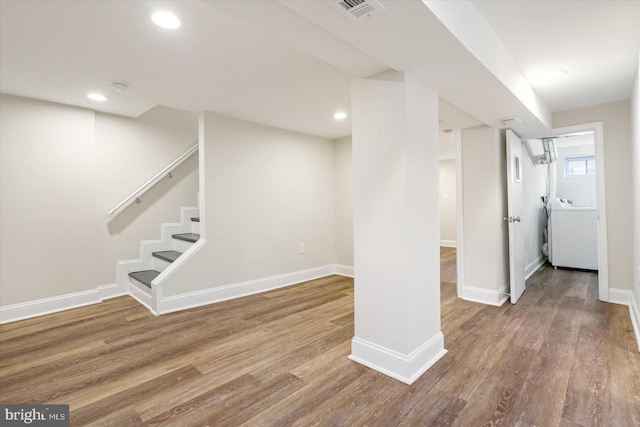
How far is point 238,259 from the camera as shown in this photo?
3.65 metres

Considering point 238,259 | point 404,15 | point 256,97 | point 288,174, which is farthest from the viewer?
point 288,174

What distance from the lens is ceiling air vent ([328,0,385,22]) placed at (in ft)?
3.98

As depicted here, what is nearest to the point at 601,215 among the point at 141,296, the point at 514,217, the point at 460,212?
the point at 514,217

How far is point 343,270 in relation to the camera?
474 cm

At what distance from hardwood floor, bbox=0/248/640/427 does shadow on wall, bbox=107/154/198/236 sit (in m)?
0.97

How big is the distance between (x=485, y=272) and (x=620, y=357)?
4.24ft

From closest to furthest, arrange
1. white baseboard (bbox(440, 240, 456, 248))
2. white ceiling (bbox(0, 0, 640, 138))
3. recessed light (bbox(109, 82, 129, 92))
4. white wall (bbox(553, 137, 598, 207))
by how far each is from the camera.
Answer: white ceiling (bbox(0, 0, 640, 138)) → recessed light (bbox(109, 82, 129, 92)) → white wall (bbox(553, 137, 598, 207)) → white baseboard (bbox(440, 240, 456, 248))

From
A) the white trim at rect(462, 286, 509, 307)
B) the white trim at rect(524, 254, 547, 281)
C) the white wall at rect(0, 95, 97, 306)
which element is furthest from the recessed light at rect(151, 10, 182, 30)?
the white trim at rect(524, 254, 547, 281)

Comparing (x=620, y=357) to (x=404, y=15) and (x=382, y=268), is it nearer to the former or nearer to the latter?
(x=382, y=268)

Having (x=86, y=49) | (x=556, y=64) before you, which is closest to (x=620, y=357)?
(x=556, y=64)

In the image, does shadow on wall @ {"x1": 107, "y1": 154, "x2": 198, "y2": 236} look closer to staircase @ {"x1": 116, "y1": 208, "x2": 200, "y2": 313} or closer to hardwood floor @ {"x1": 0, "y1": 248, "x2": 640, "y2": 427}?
staircase @ {"x1": 116, "y1": 208, "x2": 200, "y2": 313}

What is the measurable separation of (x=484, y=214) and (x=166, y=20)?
3290mm

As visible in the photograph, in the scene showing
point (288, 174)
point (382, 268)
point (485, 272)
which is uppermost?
point (288, 174)

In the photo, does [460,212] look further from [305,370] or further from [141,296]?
[141,296]
